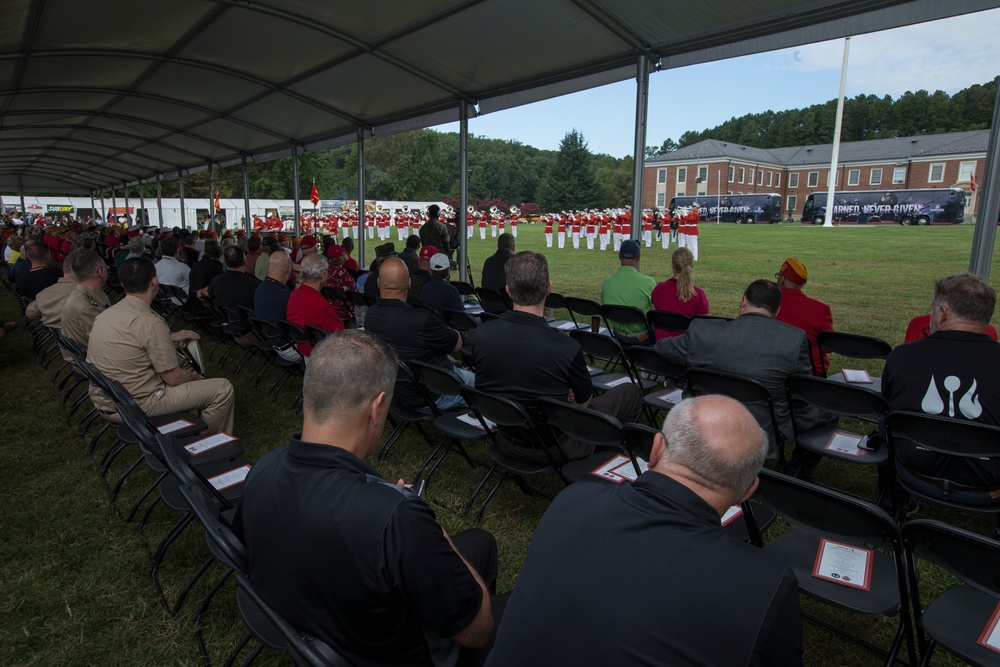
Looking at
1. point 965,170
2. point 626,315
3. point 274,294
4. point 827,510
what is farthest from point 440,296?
point 965,170

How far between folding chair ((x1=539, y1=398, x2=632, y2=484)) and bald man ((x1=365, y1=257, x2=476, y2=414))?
1298 millimetres

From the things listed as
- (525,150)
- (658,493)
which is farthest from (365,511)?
(525,150)

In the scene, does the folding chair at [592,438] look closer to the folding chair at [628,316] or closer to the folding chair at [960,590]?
the folding chair at [960,590]

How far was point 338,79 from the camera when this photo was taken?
8.77 meters

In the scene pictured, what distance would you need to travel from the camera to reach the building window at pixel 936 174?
44.1 meters

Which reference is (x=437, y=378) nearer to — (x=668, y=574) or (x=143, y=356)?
(x=143, y=356)

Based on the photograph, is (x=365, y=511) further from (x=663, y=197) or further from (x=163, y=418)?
(x=663, y=197)

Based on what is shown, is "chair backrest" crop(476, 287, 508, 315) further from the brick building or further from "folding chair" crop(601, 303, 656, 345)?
the brick building

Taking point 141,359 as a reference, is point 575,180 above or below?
above

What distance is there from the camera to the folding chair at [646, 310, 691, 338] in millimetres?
4539

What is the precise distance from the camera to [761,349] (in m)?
3.18

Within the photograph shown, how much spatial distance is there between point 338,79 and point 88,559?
25.4 ft

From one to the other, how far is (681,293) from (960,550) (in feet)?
11.5

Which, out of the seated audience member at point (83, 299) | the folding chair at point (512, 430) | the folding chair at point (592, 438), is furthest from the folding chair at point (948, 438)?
the seated audience member at point (83, 299)
